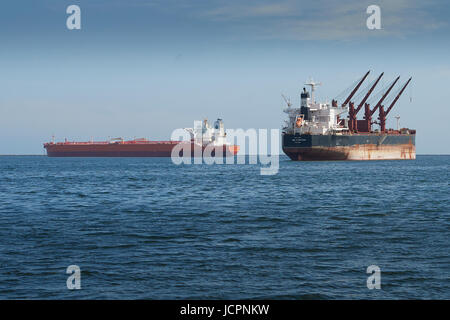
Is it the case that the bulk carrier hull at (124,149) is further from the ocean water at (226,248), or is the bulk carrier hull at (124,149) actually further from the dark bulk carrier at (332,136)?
the ocean water at (226,248)

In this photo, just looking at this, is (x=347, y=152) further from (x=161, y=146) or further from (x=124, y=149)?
(x=124, y=149)

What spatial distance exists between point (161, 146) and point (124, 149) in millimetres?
13156

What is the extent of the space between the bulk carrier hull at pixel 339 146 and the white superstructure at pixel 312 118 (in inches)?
110

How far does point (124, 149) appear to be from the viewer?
138000 millimetres

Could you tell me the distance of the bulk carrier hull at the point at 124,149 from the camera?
13275 cm

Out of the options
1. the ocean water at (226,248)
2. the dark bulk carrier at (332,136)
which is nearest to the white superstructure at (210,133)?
the dark bulk carrier at (332,136)

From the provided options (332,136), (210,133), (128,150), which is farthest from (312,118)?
(128,150)

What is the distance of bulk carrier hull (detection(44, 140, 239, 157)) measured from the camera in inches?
5226

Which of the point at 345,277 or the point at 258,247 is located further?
the point at 258,247

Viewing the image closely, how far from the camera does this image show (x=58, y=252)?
50.5ft

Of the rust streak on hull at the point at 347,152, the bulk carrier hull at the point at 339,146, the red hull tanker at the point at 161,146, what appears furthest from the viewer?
the red hull tanker at the point at 161,146
